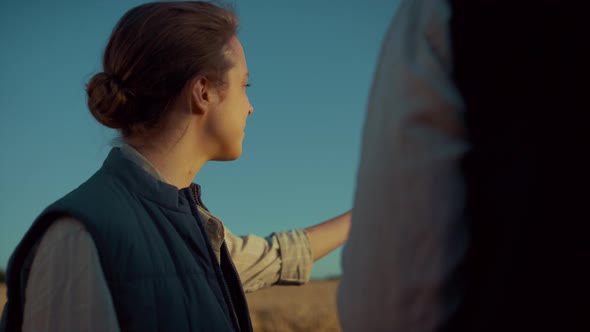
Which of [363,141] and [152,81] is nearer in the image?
[363,141]

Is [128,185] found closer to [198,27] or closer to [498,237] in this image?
[198,27]

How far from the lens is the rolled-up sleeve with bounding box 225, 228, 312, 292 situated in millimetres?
2221

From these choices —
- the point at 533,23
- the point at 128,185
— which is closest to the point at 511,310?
the point at 533,23

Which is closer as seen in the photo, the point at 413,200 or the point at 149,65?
the point at 413,200

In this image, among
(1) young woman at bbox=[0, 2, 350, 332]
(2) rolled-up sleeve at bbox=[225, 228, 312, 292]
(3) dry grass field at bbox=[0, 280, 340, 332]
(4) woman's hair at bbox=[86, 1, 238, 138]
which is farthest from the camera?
(3) dry grass field at bbox=[0, 280, 340, 332]

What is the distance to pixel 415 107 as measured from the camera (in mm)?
736

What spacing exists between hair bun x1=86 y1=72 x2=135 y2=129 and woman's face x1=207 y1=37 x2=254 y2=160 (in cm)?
24

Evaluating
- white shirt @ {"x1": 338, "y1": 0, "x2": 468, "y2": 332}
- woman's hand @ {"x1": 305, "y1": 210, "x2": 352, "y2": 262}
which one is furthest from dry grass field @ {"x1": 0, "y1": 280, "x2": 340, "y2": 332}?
white shirt @ {"x1": 338, "y1": 0, "x2": 468, "y2": 332}

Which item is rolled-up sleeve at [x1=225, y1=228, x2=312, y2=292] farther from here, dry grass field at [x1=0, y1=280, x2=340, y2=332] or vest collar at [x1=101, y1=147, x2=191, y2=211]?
dry grass field at [x1=0, y1=280, x2=340, y2=332]

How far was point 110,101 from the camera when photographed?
6.40 ft

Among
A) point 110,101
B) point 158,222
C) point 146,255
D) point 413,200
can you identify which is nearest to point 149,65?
point 110,101

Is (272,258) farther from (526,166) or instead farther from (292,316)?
(292,316)

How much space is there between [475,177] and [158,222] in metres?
1.24

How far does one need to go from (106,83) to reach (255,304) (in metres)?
6.35
